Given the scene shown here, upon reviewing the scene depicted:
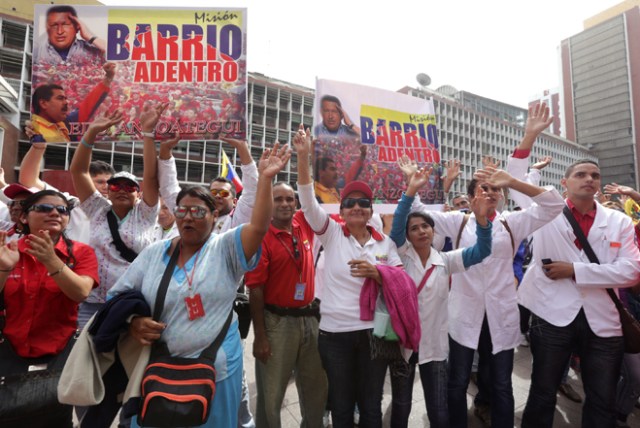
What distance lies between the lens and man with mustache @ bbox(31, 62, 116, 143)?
9.65 ft

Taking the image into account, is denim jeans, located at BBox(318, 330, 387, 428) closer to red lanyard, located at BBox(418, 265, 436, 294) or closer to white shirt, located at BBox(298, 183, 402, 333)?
white shirt, located at BBox(298, 183, 402, 333)

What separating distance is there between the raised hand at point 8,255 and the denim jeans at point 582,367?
12.2ft

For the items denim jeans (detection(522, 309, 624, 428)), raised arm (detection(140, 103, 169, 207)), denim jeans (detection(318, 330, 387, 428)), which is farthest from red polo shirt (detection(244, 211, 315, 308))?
denim jeans (detection(522, 309, 624, 428))

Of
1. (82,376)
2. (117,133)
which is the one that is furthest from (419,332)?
(117,133)

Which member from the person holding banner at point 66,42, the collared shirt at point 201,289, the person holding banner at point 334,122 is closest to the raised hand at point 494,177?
the person holding banner at point 334,122

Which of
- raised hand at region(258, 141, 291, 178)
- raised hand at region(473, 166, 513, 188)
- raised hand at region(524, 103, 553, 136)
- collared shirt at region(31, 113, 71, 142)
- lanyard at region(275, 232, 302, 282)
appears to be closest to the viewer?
raised hand at region(258, 141, 291, 178)

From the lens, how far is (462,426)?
8.99ft

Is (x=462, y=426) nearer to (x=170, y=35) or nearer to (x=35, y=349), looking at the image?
(x=35, y=349)

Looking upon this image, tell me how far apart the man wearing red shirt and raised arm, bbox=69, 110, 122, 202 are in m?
1.46

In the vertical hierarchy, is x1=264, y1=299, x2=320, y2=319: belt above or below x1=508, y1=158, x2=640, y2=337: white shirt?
below

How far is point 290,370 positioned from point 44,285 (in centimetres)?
180

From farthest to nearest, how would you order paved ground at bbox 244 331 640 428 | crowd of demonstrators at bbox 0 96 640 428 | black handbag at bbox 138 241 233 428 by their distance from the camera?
1. paved ground at bbox 244 331 640 428
2. crowd of demonstrators at bbox 0 96 640 428
3. black handbag at bbox 138 241 233 428

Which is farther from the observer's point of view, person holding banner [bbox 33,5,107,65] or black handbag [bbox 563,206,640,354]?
person holding banner [bbox 33,5,107,65]

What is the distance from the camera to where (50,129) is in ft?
9.69
